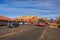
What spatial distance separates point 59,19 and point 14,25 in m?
60.5

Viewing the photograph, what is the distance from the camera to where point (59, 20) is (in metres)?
111

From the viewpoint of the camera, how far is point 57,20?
368 ft

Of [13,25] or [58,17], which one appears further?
[58,17]

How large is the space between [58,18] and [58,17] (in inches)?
86.0

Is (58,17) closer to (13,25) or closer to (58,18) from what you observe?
(58,18)

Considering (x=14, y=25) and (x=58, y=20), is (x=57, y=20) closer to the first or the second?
(x=58, y=20)

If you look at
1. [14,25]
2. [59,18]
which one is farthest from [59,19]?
[14,25]

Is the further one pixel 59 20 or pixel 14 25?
pixel 59 20

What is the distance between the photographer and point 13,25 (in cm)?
5388

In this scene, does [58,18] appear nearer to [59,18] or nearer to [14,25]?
[59,18]

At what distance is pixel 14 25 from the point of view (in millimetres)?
54656

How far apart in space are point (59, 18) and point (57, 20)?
2.09m

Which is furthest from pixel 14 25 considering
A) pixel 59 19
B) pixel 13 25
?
pixel 59 19

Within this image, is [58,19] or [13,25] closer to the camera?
[13,25]
